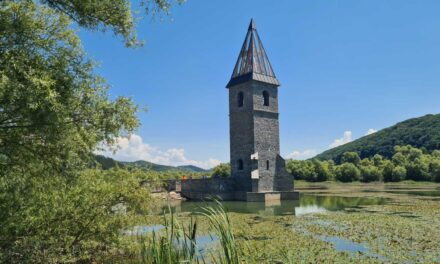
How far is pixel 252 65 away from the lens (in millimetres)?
28031

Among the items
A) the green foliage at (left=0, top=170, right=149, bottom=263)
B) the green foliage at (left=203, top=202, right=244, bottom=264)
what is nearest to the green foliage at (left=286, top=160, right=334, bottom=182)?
the green foliage at (left=0, top=170, right=149, bottom=263)

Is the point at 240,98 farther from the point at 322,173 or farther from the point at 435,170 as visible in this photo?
the point at 435,170

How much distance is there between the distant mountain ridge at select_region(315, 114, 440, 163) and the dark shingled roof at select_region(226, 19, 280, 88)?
231ft

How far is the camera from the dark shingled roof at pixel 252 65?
2792cm

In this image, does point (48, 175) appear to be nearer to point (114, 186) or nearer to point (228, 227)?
point (114, 186)

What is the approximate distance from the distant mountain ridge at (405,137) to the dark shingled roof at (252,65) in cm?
7044

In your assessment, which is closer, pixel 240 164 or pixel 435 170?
pixel 240 164

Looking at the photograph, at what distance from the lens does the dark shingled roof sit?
2792 centimetres

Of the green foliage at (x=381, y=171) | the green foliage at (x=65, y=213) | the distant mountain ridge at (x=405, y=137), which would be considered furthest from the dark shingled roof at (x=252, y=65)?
the distant mountain ridge at (x=405, y=137)

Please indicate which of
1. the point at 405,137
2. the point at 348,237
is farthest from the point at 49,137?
the point at 405,137

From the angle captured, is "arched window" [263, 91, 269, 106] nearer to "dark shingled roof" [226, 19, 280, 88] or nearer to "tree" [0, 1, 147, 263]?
"dark shingled roof" [226, 19, 280, 88]

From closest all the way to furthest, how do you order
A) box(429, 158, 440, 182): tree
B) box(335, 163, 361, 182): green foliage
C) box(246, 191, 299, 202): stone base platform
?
box(246, 191, 299, 202): stone base platform, box(429, 158, 440, 182): tree, box(335, 163, 361, 182): green foliage

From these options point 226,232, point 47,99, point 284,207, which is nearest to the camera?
point 226,232

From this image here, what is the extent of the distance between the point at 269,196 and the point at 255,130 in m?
5.23
